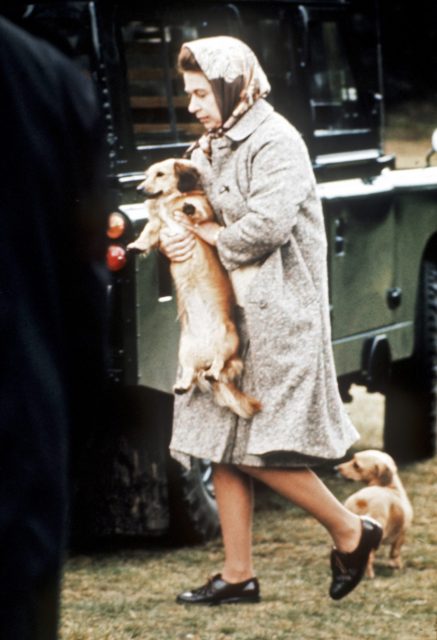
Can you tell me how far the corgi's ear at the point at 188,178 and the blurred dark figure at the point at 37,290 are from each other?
323 centimetres

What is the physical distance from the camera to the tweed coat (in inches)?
216

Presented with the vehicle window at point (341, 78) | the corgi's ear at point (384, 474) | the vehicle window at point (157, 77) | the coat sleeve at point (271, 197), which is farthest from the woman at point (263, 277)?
the vehicle window at point (341, 78)

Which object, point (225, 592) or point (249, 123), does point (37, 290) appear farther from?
point (225, 592)

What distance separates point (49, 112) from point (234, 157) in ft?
10.6

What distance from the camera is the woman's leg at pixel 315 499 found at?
5676mm

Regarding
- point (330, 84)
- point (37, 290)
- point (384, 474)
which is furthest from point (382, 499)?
point (37, 290)

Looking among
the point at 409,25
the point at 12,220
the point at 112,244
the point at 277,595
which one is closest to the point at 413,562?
the point at 277,595

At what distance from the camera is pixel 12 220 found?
7.59ft

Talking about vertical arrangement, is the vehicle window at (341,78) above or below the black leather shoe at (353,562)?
above

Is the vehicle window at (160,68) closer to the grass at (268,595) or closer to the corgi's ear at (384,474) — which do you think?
the corgi's ear at (384,474)

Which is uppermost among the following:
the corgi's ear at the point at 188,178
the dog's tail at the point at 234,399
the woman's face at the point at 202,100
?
the woman's face at the point at 202,100

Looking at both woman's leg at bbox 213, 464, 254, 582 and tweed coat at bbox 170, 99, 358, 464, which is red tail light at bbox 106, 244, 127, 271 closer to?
tweed coat at bbox 170, 99, 358, 464

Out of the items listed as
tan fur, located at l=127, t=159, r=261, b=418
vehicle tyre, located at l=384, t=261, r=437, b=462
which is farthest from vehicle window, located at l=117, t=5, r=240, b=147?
vehicle tyre, located at l=384, t=261, r=437, b=462

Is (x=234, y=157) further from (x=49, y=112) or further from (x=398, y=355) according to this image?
(x=49, y=112)
